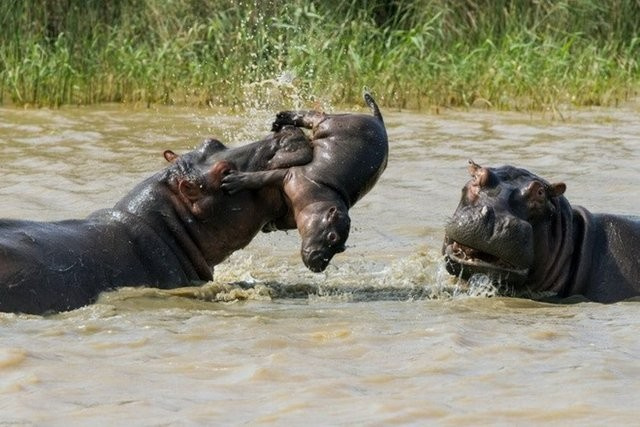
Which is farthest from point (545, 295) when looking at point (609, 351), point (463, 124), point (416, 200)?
point (463, 124)

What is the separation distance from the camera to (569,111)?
12953 mm

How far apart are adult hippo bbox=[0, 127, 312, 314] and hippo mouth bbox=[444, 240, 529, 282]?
69 cm

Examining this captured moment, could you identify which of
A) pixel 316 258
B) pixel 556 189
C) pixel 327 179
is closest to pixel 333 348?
pixel 316 258

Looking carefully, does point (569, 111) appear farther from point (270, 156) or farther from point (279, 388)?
point (279, 388)

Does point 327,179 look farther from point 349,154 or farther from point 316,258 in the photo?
point 316,258

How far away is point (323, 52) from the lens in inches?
542

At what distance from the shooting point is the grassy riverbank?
13.3m

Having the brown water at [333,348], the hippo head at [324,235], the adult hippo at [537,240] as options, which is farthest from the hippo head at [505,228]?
the hippo head at [324,235]

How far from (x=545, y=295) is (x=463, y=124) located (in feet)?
20.2

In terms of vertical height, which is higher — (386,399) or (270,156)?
(270,156)

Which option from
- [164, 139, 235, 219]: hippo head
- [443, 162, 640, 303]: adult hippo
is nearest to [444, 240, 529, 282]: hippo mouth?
[443, 162, 640, 303]: adult hippo

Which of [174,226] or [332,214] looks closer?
[332,214]

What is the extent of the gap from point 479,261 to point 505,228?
20 cm

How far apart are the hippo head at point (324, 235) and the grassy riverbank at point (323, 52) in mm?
6766
